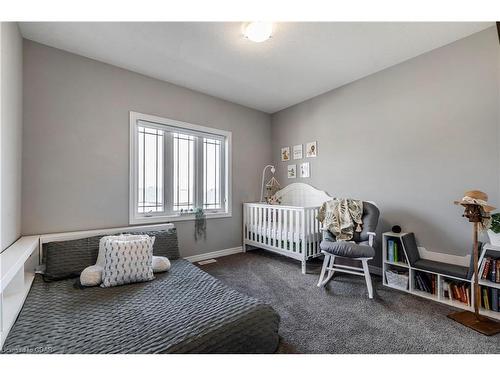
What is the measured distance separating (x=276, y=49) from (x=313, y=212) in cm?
197

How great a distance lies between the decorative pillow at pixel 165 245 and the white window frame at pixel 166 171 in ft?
1.61

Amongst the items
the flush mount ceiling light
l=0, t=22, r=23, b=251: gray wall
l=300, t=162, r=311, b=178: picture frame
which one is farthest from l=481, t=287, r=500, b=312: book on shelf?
l=0, t=22, r=23, b=251: gray wall

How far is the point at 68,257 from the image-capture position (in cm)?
194

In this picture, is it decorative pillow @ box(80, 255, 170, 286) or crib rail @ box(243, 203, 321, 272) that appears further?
crib rail @ box(243, 203, 321, 272)

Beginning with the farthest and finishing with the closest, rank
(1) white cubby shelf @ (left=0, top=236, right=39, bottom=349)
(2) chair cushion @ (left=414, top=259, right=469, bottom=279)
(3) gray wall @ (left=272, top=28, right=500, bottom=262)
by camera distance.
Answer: (3) gray wall @ (left=272, top=28, right=500, bottom=262), (2) chair cushion @ (left=414, top=259, right=469, bottom=279), (1) white cubby shelf @ (left=0, top=236, right=39, bottom=349)

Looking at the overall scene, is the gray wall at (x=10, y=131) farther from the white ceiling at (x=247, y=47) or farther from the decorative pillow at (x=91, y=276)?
the decorative pillow at (x=91, y=276)

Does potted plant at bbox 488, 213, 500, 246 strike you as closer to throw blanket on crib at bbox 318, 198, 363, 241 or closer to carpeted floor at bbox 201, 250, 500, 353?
carpeted floor at bbox 201, 250, 500, 353

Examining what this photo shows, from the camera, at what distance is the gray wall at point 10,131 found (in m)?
1.58

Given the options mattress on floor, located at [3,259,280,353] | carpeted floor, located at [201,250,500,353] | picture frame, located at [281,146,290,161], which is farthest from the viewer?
picture frame, located at [281,146,290,161]

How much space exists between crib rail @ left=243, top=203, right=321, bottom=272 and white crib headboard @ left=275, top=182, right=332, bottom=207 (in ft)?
1.61

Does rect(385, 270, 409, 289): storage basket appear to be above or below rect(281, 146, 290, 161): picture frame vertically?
below

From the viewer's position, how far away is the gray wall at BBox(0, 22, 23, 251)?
5.17ft

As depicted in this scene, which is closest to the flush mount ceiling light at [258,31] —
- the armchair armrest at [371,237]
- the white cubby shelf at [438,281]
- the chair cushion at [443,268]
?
the armchair armrest at [371,237]

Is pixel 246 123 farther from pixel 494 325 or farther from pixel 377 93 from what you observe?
pixel 494 325
